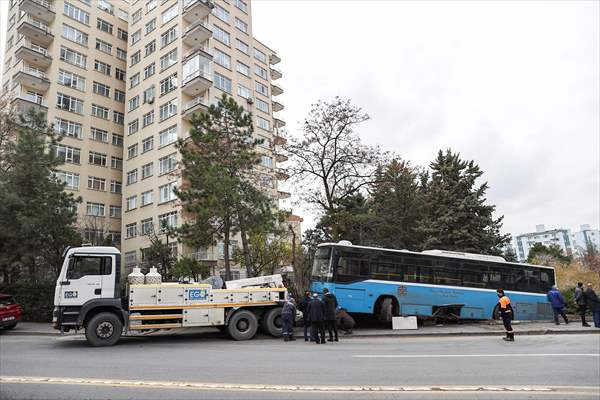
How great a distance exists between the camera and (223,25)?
44750 mm

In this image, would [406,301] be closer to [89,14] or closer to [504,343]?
[504,343]

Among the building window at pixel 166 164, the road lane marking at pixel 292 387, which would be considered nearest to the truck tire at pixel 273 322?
the road lane marking at pixel 292 387

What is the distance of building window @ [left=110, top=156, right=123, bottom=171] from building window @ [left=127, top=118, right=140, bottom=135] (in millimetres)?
3124

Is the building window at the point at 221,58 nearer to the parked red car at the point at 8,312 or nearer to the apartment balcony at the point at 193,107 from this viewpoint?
the apartment balcony at the point at 193,107

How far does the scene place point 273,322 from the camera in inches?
609

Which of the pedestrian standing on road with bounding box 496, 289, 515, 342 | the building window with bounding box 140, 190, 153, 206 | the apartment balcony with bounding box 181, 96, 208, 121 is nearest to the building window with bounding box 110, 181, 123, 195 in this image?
the building window with bounding box 140, 190, 153, 206

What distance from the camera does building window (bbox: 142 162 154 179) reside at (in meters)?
41.6

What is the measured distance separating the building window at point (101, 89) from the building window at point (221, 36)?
46.4 ft

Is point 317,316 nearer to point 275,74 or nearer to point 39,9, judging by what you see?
point 39,9

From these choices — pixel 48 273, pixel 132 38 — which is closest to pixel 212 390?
pixel 48 273

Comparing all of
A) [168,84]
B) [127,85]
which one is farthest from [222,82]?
[127,85]

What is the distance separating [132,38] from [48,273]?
34168 mm

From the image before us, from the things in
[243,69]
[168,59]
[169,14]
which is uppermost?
[169,14]

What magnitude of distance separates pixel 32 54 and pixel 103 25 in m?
9.88
